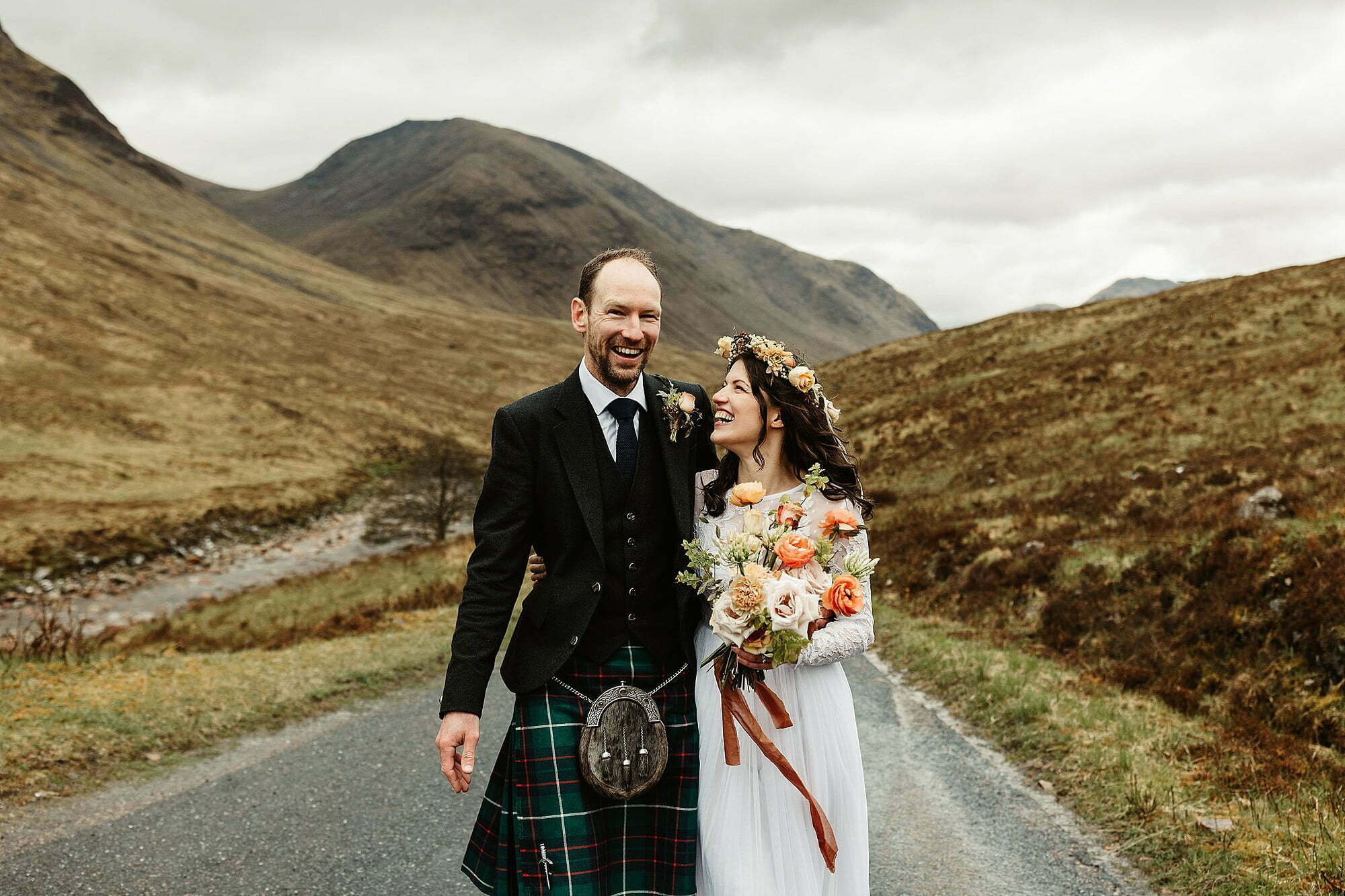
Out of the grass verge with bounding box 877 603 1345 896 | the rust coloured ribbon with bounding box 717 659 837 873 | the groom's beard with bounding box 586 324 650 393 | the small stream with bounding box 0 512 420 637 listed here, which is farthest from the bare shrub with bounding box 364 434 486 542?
the rust coloured ribbon with bounding box 717 659 837 873

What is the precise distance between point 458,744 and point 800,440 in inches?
73.6

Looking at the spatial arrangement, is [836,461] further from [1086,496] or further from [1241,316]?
[1241,316]

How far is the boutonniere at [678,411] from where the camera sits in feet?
11.6

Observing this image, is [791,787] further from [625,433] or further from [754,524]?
[625,433]

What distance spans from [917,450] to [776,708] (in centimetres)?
2487

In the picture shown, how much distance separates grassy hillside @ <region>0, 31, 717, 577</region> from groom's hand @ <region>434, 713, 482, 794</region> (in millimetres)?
30967

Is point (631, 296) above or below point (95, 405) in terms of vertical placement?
below

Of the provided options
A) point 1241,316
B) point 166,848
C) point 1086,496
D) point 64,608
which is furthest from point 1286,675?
point 64,608

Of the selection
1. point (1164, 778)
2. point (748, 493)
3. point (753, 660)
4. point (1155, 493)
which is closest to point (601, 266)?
point (748, 493)

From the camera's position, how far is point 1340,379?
19.8 metres

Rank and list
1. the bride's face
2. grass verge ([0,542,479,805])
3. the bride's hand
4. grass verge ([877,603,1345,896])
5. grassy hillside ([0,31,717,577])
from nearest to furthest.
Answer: the bride's hand
the bride's face
grass verge ([877,603,1345,896])
grass verge ([0,542,479,805])
grassy hillside ([0,31,717,577])

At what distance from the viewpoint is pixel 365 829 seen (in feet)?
21.0

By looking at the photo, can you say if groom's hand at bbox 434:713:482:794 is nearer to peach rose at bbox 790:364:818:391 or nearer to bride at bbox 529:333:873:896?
bride at bbox 529:333:873:896

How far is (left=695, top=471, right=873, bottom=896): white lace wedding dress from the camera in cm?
342
